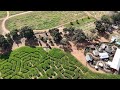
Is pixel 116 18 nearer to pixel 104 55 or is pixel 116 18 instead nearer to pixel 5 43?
pixel 104 55

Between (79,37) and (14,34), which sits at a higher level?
(14,34)

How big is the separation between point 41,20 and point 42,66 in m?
9.02

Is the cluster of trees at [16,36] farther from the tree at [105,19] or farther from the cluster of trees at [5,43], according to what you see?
the tree at [105,19]

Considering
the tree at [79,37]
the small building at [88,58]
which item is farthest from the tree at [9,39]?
the small building at [88,58]

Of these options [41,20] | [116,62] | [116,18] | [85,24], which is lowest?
[116,62]

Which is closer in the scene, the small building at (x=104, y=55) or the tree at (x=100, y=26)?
the small building at (x=104, y=55)

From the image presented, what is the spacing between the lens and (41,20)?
32781 mm

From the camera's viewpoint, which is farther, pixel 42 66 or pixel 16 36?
pixel 16 36

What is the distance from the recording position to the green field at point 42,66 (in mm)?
24812

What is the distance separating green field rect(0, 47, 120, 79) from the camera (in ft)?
81.4

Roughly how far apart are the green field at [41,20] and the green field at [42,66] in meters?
4.75

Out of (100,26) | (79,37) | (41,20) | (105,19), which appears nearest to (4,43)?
(41,20)

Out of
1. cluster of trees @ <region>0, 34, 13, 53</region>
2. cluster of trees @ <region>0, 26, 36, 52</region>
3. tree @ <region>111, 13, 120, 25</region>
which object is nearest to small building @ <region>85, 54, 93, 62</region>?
cluster of trees @ <region>0, 26, 36, 52</region>

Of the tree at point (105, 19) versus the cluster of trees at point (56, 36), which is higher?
the tree at point (105, 19)
